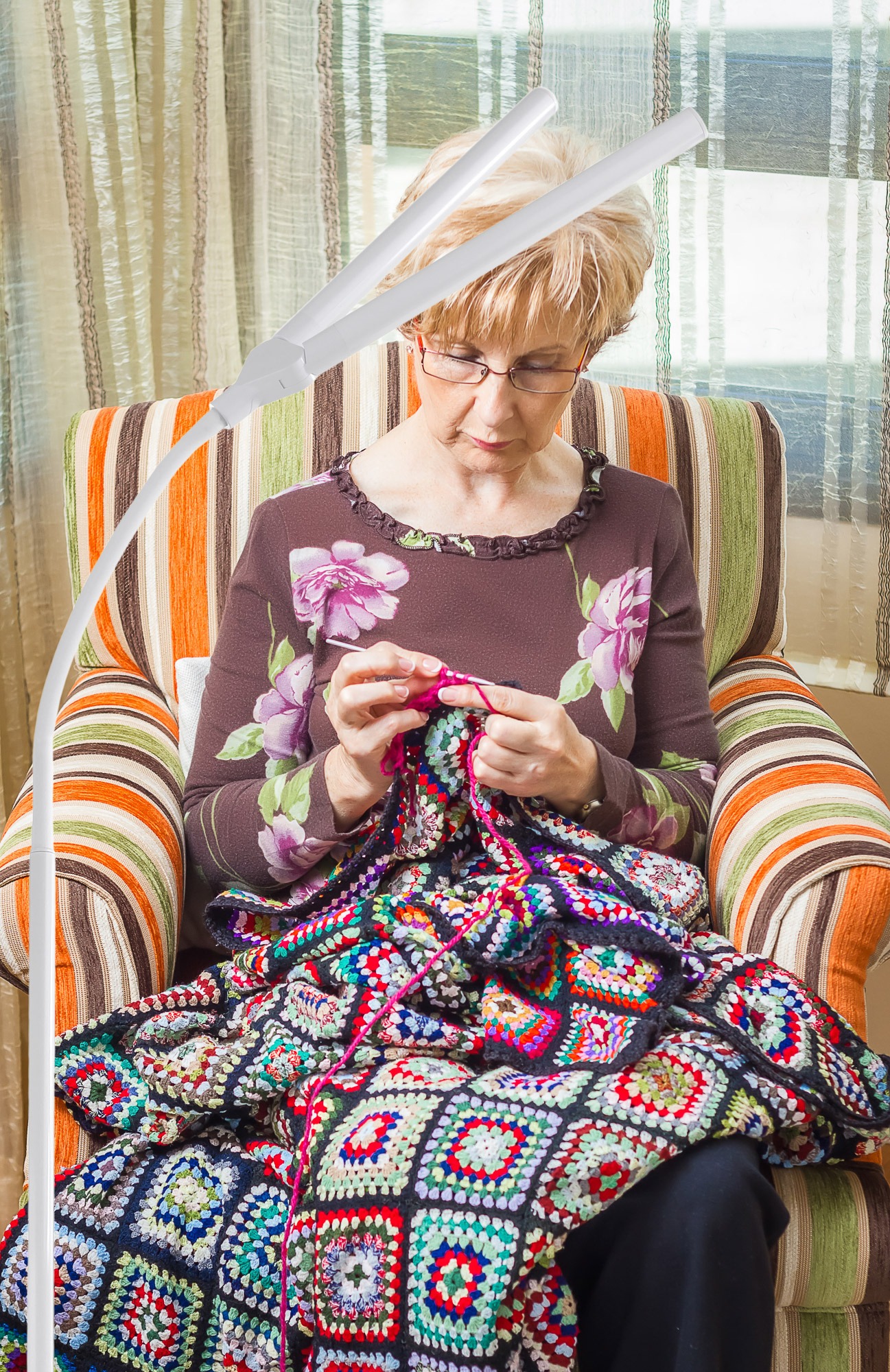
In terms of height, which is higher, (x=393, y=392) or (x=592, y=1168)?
(x=393, y=392)

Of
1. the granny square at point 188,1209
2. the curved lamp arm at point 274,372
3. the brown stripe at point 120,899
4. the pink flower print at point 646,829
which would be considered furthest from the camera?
the pink flower print at point 646,829

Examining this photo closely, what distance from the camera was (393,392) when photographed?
5.38 ft

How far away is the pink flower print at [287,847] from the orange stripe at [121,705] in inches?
13.4

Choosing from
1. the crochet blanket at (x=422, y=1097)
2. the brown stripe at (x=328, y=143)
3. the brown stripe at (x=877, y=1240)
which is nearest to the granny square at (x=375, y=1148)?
the crochet blanket at (x=422, y=1097)

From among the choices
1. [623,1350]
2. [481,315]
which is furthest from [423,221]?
[623,1350]

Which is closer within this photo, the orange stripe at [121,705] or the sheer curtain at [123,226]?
the orange stripe at [121,705]

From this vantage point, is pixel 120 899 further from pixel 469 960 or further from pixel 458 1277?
pixel 458 1277

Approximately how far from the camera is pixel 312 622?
1.33m

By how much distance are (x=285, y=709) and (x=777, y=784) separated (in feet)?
1.71

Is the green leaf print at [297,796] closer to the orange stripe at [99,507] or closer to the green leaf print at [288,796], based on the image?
the green leaf print at [288,796]

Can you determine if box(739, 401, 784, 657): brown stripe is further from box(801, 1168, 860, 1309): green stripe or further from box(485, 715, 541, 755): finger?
box(801, 1168, 860, 1309): green stripe

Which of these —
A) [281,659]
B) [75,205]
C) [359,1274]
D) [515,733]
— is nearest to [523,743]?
[515,733]

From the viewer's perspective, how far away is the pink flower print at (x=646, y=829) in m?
1.30

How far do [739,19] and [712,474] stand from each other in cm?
86
